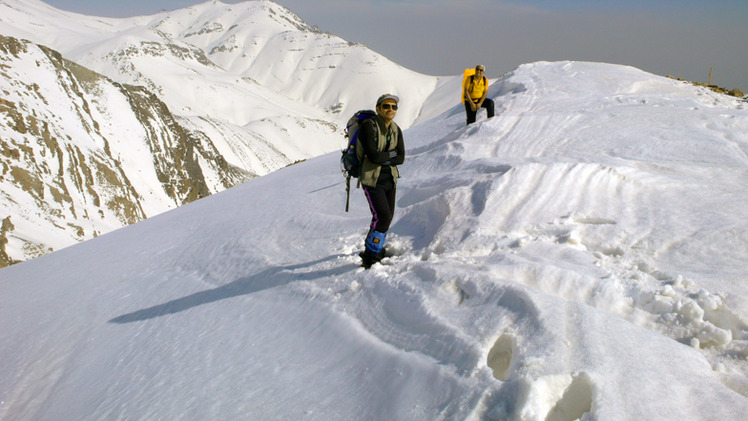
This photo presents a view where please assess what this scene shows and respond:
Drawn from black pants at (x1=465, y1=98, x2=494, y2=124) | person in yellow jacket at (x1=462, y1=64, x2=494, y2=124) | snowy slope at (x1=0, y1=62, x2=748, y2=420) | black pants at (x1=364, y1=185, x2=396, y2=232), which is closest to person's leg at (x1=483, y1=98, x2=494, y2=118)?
black pants at (x1=465, y1=98, x2=494, y2=124)

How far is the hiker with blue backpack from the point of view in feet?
15.4

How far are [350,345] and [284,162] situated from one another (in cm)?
11263

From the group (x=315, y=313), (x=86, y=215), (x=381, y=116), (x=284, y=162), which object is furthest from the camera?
(x=284, y=162)

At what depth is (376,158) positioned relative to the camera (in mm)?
4711

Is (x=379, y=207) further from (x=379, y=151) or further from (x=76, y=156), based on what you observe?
(x=76, y=156)

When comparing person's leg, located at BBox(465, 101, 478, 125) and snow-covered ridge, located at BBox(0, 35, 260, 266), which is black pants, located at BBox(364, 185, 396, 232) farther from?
snow-covered ridge, located at BBox(0, 35, 260, 266)

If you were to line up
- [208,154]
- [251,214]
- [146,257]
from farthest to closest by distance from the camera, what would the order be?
1. [208,154]
2. [251,214]
3. [146,257]

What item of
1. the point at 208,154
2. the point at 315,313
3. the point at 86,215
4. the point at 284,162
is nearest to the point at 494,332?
the point at 315,313

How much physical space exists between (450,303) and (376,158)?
1.69 m

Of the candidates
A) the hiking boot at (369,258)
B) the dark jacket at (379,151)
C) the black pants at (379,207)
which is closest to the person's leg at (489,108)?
the dark jacket at (379,151)

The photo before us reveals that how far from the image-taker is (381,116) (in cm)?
479

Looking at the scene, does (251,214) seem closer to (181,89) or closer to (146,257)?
(146,257)

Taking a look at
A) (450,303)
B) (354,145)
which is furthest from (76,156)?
(450,303)

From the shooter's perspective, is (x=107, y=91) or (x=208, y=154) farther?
(x=208, y=154)
